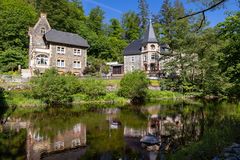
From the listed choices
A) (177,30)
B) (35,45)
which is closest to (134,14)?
(177,30)

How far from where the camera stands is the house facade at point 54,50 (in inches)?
1635

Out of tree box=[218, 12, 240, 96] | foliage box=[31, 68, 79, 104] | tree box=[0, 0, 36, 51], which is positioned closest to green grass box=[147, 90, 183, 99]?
foliage box=[31, 68, 79, 104]

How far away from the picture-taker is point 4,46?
43.8 m

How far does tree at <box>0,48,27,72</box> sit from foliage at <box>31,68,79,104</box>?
12.5 metres

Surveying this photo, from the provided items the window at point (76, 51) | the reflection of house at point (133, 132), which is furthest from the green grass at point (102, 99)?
the reflection of house at point (133, 132)

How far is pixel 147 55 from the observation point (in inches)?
2028

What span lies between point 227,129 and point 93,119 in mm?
12530

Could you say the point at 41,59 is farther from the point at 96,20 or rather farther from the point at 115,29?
the point at 115,29

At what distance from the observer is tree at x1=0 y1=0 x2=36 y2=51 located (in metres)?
44.4

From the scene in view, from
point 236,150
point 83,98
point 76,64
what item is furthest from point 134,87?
point 236,150

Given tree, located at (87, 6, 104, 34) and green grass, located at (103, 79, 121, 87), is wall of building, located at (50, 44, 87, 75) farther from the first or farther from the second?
tree, located at (87, 6, 104, 34)

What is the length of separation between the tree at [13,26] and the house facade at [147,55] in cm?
2130

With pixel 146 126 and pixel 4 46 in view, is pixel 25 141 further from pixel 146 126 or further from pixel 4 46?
pixel 4 46

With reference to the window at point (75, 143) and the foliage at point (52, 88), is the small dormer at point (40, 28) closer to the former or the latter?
the foliage at point (52, 88)
